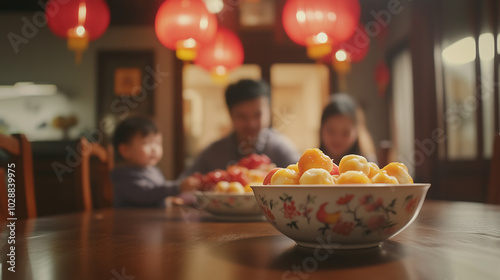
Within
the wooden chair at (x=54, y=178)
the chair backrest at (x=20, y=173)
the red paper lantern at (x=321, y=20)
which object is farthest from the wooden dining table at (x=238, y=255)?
the wooden chair at (x=54, y=178)

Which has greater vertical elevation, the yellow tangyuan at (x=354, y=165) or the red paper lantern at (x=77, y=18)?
the red paper lantern at (x=77, y=18)

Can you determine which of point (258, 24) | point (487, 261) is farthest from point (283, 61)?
point (487, 261)

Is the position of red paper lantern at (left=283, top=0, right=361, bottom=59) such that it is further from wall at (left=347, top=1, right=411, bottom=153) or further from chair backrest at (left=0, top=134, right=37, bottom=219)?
wall at (left=347, top=1, right=411, bottom=153)

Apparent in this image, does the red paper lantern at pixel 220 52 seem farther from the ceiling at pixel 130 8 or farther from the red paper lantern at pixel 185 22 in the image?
the ceiling at pixel 130 8

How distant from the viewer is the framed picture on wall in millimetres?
4027

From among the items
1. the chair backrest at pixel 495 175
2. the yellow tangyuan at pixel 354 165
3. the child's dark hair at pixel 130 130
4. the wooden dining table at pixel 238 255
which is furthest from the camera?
the child's dark hair at pixel 130 130

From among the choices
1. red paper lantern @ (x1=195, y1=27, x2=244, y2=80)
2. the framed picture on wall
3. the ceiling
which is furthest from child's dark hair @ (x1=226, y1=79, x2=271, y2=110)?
the framed picture on wall

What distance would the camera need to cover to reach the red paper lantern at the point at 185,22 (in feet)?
5.52

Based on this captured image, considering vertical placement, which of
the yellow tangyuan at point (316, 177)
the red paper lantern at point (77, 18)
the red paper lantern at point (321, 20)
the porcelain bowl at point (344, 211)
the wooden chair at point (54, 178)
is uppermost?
the red paper lantern at point (77, 18)

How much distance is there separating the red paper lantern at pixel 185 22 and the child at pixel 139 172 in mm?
434

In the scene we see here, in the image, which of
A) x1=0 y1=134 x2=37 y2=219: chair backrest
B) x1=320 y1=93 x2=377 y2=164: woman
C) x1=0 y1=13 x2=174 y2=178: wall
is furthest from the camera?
x1=0 y1=13 x2=174 y2=178: wall

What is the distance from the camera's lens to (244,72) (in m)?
5.32

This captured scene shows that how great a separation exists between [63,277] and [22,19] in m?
4.40

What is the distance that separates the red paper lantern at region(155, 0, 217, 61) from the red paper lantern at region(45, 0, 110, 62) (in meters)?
0.31
